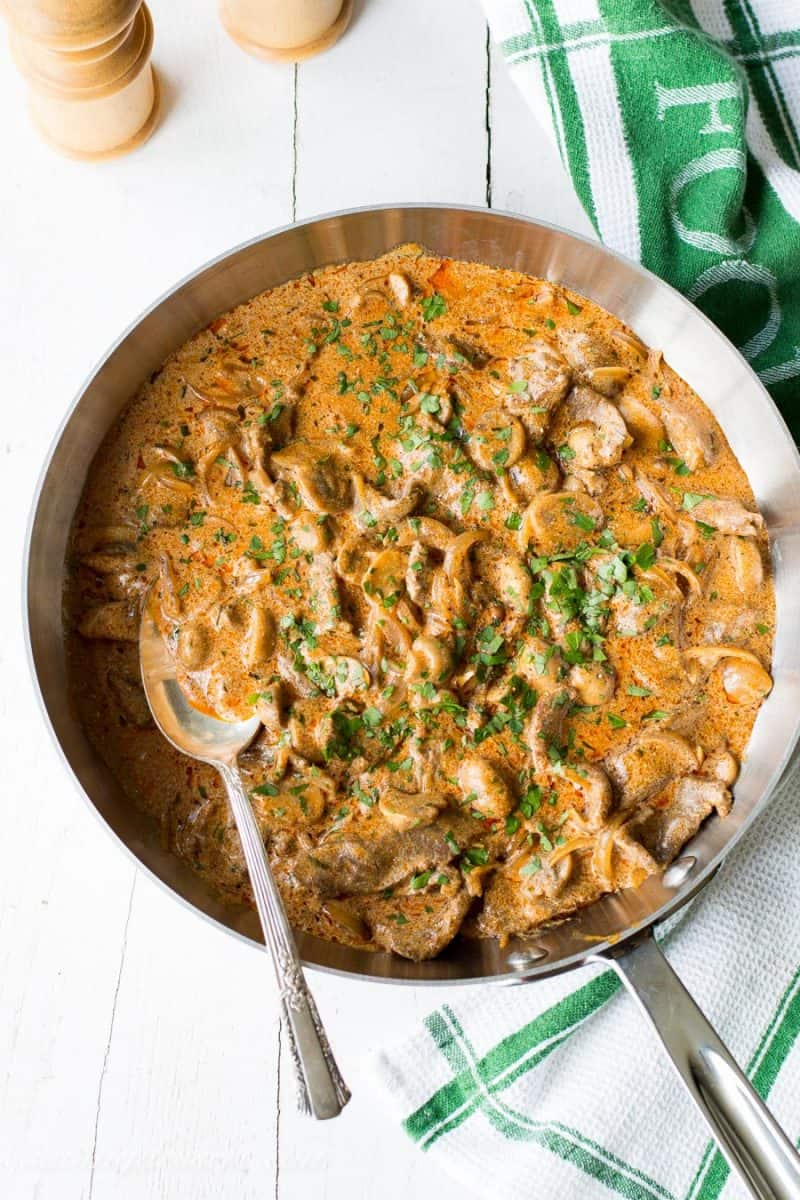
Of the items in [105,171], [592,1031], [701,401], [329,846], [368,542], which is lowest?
[592,1031]

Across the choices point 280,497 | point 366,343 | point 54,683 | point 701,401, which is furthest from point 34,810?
point 701,401

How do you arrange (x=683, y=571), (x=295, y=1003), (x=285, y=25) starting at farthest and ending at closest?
(x=285, y=25) < (x=683, y=571) < (x=295, y=1003)

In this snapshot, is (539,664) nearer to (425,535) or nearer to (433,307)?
(425,535)

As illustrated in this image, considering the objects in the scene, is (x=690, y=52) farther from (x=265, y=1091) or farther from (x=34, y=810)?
(x=265, y=1091)

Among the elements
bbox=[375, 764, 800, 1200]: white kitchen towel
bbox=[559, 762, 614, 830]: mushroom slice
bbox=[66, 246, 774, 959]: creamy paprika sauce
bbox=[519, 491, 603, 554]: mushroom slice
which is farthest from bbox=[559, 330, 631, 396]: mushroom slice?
bbox=[375, 764, 800, 1200]: white kitchen towel

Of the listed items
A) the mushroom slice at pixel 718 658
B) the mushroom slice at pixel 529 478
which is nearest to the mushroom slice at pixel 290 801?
the mushroom slice at pixel 529 478

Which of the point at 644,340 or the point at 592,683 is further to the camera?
the point at 644,340

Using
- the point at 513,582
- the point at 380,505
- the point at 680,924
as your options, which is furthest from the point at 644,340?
the point at 680,924

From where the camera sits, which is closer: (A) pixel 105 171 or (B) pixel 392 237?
(B) pixel 392 237
